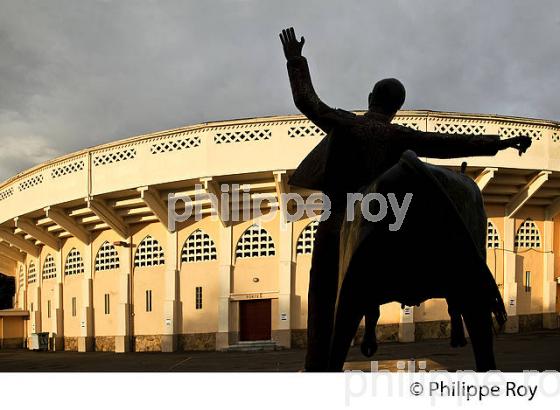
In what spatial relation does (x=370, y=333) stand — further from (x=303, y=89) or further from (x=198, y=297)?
(x=198, y=297)

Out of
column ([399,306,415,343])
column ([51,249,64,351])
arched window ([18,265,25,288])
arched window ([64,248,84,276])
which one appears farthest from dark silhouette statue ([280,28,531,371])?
arched window ([18,265,25,288])

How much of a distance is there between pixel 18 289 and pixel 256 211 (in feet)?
59.1

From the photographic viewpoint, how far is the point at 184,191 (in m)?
20.9

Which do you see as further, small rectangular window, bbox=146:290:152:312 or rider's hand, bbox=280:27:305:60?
small rectangular window, bbox=146:290:152:312

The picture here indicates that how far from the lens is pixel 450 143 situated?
381cm

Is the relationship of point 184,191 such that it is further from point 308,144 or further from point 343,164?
point 343,164

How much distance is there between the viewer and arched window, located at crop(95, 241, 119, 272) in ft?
76.8

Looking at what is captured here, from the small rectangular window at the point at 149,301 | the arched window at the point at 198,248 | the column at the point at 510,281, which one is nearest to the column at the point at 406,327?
the column at the point at 510,281

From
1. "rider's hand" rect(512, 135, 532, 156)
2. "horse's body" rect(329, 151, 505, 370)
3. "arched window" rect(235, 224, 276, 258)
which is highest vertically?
"rider's hand" rect(512, 135, 532, 156)

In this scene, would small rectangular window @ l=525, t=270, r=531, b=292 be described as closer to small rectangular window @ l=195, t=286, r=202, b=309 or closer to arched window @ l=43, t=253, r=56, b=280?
small rectangular window @ l=195, t=286, r=202, b=309

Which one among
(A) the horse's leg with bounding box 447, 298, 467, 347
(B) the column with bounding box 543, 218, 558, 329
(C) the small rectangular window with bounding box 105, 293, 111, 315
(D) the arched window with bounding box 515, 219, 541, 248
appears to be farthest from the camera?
(C) the small rectangular window with bounding box 105, 293, 111, 315

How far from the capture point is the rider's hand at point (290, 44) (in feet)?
12.0

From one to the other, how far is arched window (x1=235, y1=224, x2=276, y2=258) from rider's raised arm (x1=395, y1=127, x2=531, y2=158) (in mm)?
17168

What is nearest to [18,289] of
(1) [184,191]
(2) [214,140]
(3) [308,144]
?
(1) [184,191]
